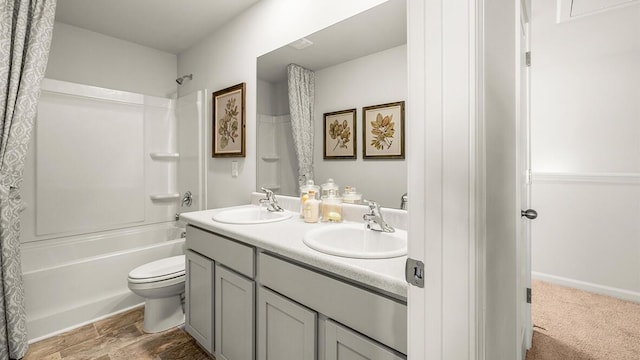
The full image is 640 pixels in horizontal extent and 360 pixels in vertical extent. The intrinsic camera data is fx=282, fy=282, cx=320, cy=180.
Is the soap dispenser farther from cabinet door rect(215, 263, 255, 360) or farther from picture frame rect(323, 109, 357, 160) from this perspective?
cabinet door rect(215, 263, 255, 360)

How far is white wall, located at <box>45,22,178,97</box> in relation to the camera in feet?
8.09

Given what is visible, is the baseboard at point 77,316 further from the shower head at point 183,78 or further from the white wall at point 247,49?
the shower head at point 183,78

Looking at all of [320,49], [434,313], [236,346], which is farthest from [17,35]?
[434,313]

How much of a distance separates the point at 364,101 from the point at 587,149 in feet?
7.35

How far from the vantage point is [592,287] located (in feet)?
7.75

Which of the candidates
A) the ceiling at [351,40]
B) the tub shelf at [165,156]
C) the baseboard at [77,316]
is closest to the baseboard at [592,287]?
the ceiling at [351,40]

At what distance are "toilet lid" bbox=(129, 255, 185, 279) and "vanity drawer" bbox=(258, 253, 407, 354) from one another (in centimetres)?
109

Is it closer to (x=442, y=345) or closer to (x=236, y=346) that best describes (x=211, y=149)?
(x=236, y=346)

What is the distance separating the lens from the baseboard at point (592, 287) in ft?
7.28

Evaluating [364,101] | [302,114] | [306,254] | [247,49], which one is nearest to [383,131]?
[364,101]

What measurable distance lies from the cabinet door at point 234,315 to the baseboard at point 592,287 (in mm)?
2733

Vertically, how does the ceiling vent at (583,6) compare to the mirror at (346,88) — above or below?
above

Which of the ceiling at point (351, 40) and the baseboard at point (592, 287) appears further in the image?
the baseboard at point (592, 287)

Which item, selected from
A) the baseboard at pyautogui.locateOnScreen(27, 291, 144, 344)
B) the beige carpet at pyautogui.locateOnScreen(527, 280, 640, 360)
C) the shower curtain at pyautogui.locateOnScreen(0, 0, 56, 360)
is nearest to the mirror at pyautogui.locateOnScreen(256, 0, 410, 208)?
the shower curtain at pyautogui.locateOnScreen(0, 0, 56, 360)
